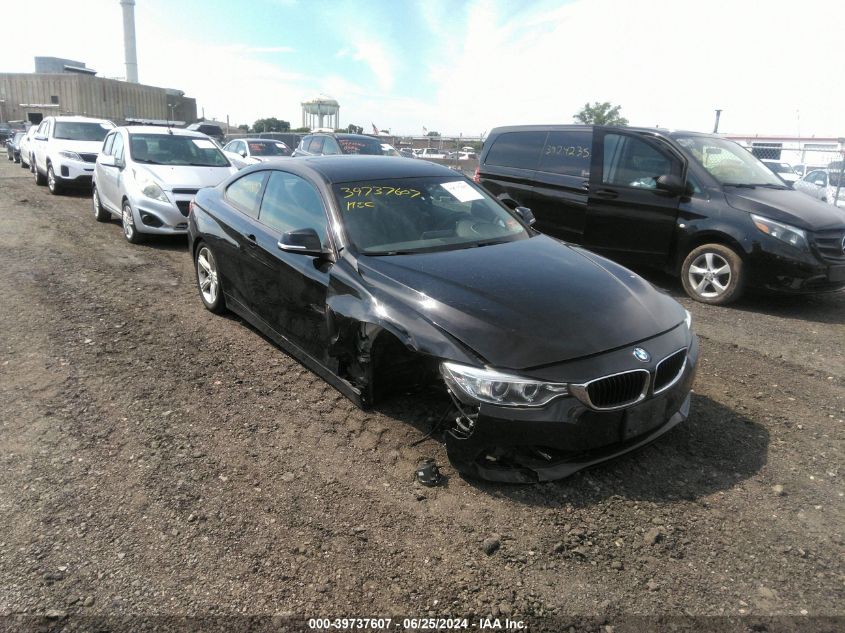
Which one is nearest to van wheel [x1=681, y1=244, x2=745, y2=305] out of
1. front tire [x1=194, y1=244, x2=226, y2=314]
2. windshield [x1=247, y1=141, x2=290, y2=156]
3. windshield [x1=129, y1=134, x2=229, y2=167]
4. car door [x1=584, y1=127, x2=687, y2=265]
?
car door [x1=584, y1=127, x2=687, y2=265]

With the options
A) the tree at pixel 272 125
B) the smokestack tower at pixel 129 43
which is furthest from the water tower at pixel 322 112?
the smokestack tower at pixel 129 43

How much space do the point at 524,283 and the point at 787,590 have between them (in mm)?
1860

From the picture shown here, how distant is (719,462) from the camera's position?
11.0ft

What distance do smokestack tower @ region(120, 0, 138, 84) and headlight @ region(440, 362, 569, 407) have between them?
10693 cm

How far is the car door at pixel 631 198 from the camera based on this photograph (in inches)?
272

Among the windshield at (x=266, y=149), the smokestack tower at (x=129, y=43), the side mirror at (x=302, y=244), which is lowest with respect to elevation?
the side mirror at (x=302, y=244)

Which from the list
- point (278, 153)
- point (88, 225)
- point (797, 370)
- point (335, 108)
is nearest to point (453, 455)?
point (797, 370)

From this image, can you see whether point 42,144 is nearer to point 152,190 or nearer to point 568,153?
point 152,190

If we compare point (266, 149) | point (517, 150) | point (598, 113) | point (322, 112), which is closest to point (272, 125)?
point (322, 112)

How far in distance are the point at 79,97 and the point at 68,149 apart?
235 ft

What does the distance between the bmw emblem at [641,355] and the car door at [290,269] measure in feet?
6.15

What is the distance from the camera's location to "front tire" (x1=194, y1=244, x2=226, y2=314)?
5602 millimetres

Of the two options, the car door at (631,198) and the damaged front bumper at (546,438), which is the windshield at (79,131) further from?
the damaged front bumper at (546,438)

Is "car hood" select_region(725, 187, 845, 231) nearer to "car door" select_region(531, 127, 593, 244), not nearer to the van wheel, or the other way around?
the van wheel
